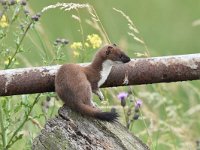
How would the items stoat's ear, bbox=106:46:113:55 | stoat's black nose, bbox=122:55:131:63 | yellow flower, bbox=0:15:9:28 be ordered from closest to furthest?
stoat's black nose, bbox=122:55:131:63 < stoat's ear, bbox=106:46:113:55 < yellow flower, bbox=0:15:9:28

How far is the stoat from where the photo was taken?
11.7 ft

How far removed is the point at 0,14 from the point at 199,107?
186cm

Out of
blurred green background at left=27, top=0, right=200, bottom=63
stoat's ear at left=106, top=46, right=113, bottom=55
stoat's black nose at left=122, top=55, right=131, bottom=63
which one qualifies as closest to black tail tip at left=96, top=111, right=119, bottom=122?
stoat's black nose at left=122, top=55, right=131, bottom=63

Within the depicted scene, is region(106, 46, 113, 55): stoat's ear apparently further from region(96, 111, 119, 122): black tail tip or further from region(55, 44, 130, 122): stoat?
region(96, 111, 119, 122): black tail tip

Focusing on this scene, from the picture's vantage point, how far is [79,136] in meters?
3.45

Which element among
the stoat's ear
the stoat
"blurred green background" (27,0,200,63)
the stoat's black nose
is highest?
the stoat

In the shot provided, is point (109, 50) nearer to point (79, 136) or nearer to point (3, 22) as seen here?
point (3, 22)

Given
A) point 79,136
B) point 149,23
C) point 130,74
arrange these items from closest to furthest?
point 79,136, point 130,74, point 149,23

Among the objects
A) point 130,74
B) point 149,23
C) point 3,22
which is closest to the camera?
point 130,74

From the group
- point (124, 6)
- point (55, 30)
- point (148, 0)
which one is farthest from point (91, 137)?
point (148, 0)

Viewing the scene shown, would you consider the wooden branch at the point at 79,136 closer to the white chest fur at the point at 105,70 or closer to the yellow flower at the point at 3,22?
the white chest fur at the point at 105,70

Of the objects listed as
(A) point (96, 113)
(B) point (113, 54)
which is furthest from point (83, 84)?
(B) point (113, 54)

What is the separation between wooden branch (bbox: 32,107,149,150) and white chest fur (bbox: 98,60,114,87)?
0.38 metres

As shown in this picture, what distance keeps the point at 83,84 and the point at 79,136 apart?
1.05 ft
